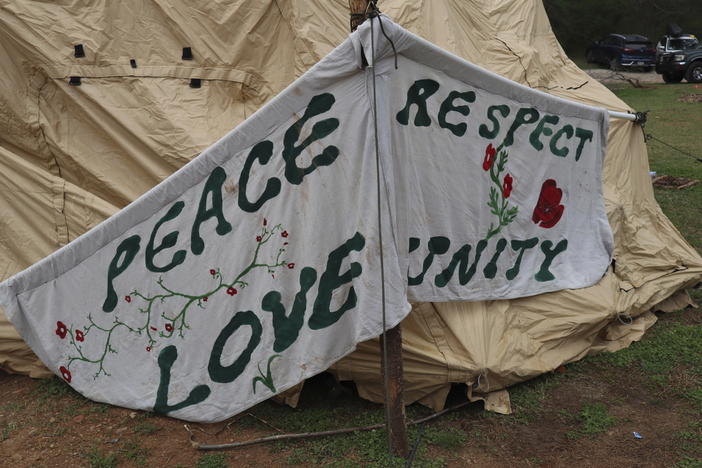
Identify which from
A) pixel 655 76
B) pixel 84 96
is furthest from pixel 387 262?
pixel 655 76

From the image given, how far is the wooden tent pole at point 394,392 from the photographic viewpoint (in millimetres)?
3420

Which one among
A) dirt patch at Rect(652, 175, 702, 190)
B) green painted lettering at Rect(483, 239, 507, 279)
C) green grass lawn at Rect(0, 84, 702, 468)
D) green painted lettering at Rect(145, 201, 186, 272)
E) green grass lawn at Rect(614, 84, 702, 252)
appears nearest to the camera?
green painted lettering at Rect(145, 201, 186, 272)

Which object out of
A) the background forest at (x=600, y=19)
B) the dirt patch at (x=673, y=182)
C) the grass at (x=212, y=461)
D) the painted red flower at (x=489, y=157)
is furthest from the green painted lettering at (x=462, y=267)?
the background forest at (x=600, y=19)

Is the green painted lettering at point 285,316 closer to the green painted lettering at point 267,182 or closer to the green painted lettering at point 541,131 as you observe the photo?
the green painted lettering at point 267,182

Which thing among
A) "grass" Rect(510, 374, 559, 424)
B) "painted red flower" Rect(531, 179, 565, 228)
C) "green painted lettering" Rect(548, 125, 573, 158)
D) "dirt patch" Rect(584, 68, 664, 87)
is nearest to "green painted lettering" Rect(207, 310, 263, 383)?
"grass" Rect(510, 374, 559, 424)

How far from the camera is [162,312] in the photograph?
3.58 meters

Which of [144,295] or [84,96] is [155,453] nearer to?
[144,295]

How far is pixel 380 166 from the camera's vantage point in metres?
3.21

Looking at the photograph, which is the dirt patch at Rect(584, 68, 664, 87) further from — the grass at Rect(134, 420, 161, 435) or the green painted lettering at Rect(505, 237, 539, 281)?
the grass at Rect(134, 420, 161, 435)

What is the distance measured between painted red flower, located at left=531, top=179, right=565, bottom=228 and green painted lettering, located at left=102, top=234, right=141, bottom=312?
7.85ft

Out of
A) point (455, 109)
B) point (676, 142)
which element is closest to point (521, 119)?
point (455, 109)

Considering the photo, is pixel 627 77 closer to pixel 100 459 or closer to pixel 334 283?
pixel 334 283

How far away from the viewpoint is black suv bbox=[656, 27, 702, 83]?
1966 centimetres

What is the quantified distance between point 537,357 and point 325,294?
182 cm
